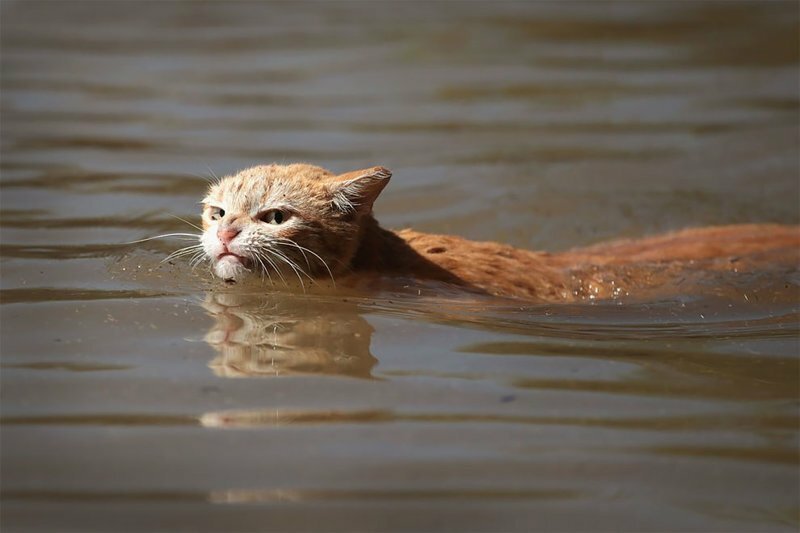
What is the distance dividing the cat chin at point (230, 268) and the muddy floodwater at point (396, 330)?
158mm

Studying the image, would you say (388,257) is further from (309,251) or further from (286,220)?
(286,220)

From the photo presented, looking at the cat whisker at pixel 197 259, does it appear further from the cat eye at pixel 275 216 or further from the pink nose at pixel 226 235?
the cat eye at pixel 275 216

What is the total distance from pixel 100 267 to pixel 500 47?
8.73m

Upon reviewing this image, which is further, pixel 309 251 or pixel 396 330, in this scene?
pixel 309 251

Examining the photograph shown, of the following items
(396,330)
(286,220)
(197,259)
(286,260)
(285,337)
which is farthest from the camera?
(197,259)

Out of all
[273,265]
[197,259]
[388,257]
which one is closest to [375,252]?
[388,257]

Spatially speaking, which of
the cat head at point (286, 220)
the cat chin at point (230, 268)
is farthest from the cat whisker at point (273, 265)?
the cat chin at point (230, 268)

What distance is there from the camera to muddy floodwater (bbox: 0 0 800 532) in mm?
4176

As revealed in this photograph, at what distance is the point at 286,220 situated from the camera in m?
6.21

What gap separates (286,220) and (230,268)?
0.40m

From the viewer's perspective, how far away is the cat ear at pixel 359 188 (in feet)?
20.3

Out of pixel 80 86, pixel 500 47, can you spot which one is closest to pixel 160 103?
pixel 80 86

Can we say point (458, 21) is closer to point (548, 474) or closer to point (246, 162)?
point (246, 162)

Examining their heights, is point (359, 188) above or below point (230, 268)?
above
